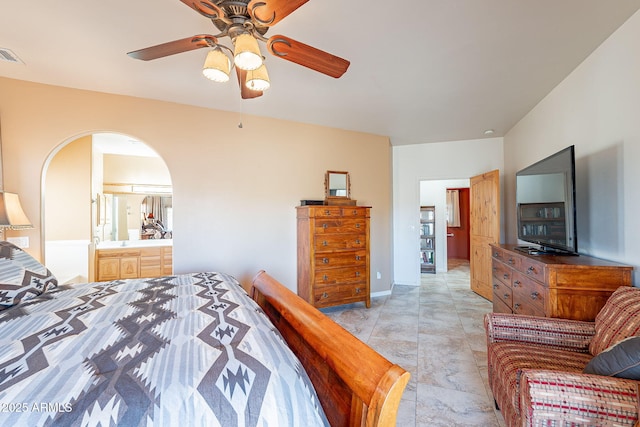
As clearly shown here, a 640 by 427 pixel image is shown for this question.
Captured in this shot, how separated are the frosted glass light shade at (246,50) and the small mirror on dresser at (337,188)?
2.52 meters

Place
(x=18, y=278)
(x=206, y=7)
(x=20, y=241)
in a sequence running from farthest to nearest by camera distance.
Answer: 1. (x=20, y=241)
2. (x=18, y=278)
3. (x=206, y=7)

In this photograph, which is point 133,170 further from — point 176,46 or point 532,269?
point 532,269

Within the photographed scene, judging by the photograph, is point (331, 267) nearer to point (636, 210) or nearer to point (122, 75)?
point (636, 210)

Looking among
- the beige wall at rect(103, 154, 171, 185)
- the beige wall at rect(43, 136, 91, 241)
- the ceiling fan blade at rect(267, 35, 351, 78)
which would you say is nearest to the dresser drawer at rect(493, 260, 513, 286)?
the ceiling fan blade at rect(267, 35, 351, 78)

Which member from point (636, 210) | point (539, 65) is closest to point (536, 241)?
point (636, 210)

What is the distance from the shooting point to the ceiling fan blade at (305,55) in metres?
1.42

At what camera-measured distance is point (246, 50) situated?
1.32m

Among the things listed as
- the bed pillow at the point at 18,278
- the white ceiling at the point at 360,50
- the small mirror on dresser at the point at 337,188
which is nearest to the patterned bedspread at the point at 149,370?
the bed pillow at the point at 18,278

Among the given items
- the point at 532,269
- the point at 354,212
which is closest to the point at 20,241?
the point at 354,212

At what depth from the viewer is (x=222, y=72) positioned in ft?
4.99

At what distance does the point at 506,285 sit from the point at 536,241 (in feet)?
1.69

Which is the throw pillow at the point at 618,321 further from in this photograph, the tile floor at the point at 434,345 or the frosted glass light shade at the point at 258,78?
the frosted glass light shade at the point at 258,78

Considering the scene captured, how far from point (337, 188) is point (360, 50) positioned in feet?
6.82

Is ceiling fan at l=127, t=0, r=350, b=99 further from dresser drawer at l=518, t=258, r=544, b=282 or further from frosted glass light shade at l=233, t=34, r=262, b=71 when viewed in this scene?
dresser drawer at l=518, t=258, r=544, b=282
